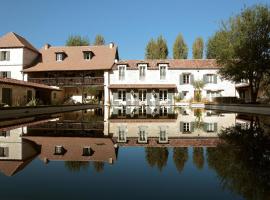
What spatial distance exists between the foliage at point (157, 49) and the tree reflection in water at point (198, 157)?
6606cm

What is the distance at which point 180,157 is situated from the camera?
7164 mm

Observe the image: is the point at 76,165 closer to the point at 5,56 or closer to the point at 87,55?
the point at 87,55

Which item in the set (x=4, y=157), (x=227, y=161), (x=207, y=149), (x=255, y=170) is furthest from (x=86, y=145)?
(x=255, y=170)

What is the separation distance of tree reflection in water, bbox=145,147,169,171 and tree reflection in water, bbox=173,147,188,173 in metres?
0.22

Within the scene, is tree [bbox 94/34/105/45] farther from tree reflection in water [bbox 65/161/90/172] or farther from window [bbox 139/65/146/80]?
tree reflection in water [bbox 65/161/90/172]

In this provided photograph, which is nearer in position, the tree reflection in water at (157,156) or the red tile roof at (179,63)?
the tree reflection in water at (157,156)

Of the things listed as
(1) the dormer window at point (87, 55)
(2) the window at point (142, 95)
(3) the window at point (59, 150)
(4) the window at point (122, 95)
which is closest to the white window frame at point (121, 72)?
(4) the window at point (122, 95)

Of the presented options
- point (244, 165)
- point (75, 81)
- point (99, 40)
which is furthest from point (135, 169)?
point (99, 40)

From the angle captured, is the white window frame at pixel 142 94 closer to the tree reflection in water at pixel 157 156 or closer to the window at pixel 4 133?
the window at pixel 4 133

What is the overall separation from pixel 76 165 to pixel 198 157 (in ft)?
8.96

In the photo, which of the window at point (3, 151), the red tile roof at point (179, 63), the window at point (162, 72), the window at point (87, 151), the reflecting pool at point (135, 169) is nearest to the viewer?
the reflecting pool at point (135, 169)

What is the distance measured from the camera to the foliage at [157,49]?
73.6 meters

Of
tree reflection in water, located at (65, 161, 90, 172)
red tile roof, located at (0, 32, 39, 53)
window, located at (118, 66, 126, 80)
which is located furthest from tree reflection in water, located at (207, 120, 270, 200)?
red tile roof, located at (0, 32, 39, 53)

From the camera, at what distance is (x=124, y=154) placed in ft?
25.6
